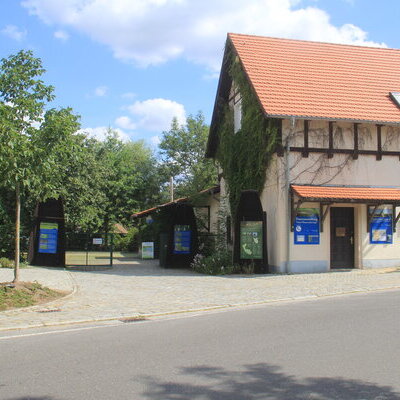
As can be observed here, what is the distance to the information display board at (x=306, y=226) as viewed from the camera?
17375mm

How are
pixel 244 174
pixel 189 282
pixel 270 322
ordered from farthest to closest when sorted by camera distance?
pixel 244 174
pixel 189 282
pixel 270 322

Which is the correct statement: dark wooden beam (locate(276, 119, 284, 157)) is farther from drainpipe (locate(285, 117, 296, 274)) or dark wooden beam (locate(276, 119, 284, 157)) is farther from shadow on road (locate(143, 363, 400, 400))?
shadow on road (locate(143, 363, 400, 400))

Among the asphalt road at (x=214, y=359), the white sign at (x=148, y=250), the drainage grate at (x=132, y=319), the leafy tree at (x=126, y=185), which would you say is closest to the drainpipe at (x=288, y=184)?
the asphalt road at (x=214, y=359)

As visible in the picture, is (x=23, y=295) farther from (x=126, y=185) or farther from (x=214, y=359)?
(x=126, y=185)

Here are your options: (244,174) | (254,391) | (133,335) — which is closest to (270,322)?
(133,335)

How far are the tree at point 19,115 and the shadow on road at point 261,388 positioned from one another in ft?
21.8

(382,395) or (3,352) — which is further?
(3,352)

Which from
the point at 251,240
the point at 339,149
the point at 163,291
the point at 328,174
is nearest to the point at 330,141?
the point at 339,149

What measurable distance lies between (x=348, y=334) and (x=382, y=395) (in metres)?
2.68

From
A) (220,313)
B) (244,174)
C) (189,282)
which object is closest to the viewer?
(220,313)

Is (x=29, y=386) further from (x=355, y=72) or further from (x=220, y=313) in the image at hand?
(x=355, y=72)

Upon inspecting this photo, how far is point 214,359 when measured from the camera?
6.12 meters

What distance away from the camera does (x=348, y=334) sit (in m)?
7.39

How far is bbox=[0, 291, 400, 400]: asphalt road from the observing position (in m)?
4.93
